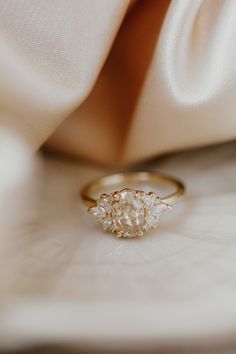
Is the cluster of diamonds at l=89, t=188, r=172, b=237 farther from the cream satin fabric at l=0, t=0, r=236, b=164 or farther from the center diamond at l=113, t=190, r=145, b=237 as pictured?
the cream satin fabric at l=0, t=0, r=236, b=164

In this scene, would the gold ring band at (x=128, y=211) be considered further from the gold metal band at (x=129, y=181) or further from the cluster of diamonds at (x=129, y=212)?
the gold metal band at (x=129, y=181)

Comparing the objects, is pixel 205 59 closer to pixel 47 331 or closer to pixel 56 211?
pixel 56 211

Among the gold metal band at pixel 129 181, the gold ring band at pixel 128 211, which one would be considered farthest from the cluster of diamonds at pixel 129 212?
the gold metal band at pixel 129 181

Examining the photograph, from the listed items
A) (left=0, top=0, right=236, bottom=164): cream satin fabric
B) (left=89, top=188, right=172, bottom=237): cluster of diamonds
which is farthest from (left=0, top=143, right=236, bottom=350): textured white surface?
(left=0, top=0, right=236, bottom=164): cream satin fabric

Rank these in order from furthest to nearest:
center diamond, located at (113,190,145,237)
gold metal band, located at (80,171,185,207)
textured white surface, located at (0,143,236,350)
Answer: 1. gold metal band, located at (80,171,185,207)
2. center diamond, located at (113,190,145,237)
3. textured white surface, located at (0,143,236,350)

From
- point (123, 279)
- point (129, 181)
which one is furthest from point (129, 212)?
point (129, 181)

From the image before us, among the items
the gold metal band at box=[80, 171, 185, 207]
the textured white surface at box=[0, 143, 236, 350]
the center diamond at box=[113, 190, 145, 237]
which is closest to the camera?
the textured white surface at box=[0, 143, 236, 350]

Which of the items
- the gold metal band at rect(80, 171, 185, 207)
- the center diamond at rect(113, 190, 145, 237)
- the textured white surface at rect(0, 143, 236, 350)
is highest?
the gold metal band at rect(80, 171, 185, 207)
